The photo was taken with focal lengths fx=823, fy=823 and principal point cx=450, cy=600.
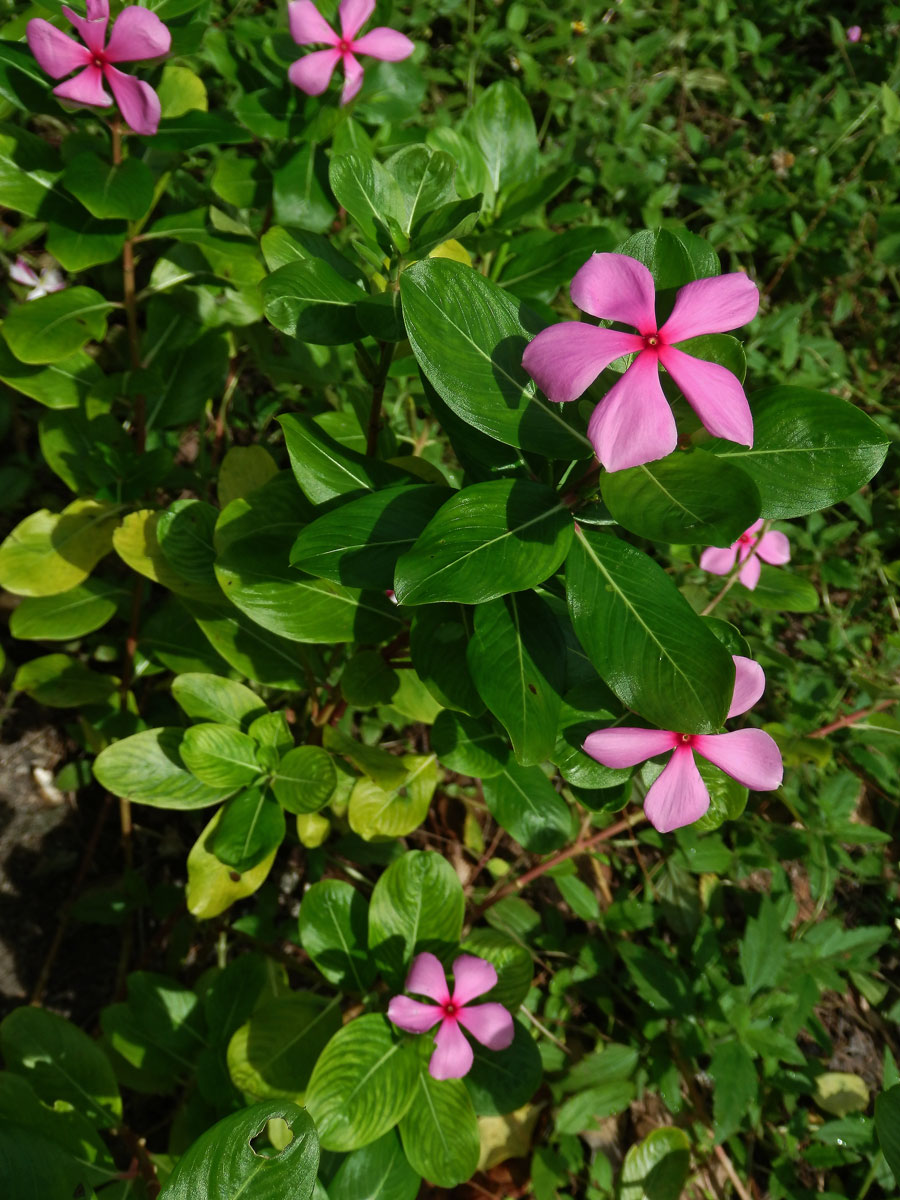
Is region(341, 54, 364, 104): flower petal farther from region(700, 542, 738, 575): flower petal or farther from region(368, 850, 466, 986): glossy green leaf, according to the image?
region(368, 850, 466, 986): glossy green leaf

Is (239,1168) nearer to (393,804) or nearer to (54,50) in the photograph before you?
(393,804)

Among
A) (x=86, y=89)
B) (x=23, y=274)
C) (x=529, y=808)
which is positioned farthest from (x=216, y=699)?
(x=23, y=274)

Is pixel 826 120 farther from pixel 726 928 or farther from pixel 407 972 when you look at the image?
pixel 407 972

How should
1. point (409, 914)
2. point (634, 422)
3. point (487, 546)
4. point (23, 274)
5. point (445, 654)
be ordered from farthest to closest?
point (23, 274) → point (409, 914) → point (445, 654) → point (487, 546) → point (634, 422)

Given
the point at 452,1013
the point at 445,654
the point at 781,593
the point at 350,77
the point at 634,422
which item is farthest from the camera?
the point at 781,593

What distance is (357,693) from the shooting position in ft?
4.90

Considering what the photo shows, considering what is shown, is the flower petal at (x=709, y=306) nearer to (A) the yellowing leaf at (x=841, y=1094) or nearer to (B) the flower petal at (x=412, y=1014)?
(B) the flower petal at (x=412, y=1014)

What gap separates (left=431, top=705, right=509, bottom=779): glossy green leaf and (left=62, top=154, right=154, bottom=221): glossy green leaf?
3.57 feet

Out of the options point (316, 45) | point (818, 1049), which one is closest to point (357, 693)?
point (316, 45)

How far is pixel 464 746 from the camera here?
1486 millimetres

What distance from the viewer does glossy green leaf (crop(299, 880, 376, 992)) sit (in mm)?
1616

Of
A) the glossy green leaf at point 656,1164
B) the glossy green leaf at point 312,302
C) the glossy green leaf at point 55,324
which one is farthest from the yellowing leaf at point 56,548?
the glossy green leaf at point 656,1164

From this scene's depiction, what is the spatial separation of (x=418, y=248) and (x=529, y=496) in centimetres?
45

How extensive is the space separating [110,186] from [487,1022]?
1691 millimetres
